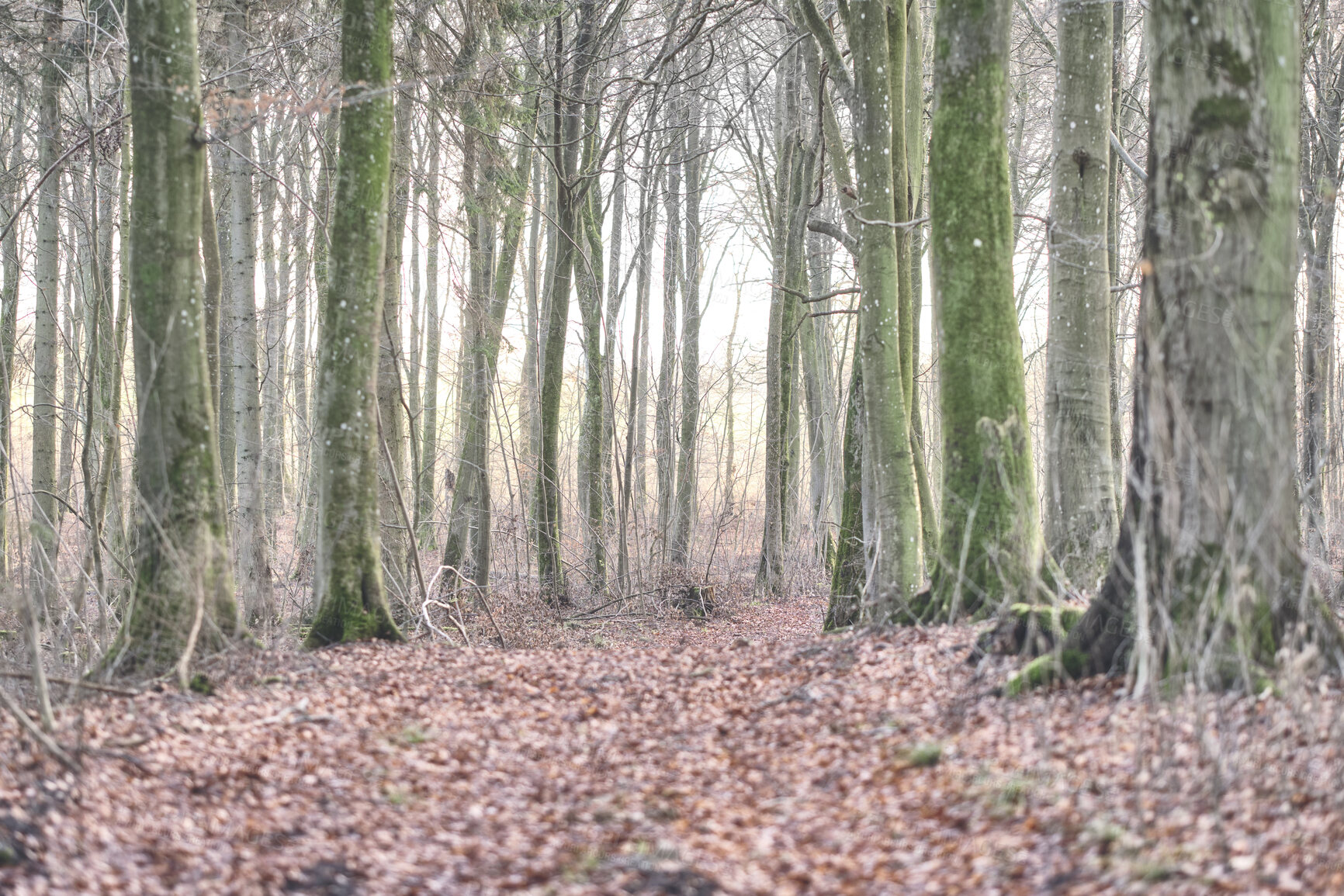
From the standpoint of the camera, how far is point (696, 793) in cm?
430

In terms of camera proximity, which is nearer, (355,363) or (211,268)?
(355,363)

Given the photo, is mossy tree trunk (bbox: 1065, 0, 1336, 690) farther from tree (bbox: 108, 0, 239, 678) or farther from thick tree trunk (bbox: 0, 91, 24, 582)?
thick tree trunk (bbox: 0, 91, 24, 582)

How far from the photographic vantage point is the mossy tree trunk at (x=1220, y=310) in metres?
4.21

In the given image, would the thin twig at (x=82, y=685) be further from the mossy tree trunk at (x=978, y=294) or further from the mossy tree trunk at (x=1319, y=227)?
the mossy tree trunk at (x=1319, y=227)

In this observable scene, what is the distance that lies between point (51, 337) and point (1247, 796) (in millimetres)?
12857

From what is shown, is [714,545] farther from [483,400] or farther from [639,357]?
[483,400]

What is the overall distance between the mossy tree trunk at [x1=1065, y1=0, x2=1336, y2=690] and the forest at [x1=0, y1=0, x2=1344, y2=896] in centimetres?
2

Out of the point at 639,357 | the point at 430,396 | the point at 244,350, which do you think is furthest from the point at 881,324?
the point at 430,396

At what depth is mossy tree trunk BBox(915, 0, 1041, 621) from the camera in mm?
6414

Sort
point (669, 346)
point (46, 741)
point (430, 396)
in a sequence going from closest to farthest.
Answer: point (46, 741) < point (669, 346) < point (430, 396)

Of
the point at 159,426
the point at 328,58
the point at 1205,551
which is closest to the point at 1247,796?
the point at 1205,551

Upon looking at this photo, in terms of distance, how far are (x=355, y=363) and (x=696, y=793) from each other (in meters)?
4.48

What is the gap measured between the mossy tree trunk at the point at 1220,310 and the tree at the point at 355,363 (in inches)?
210

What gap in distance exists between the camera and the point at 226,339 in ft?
41.9
